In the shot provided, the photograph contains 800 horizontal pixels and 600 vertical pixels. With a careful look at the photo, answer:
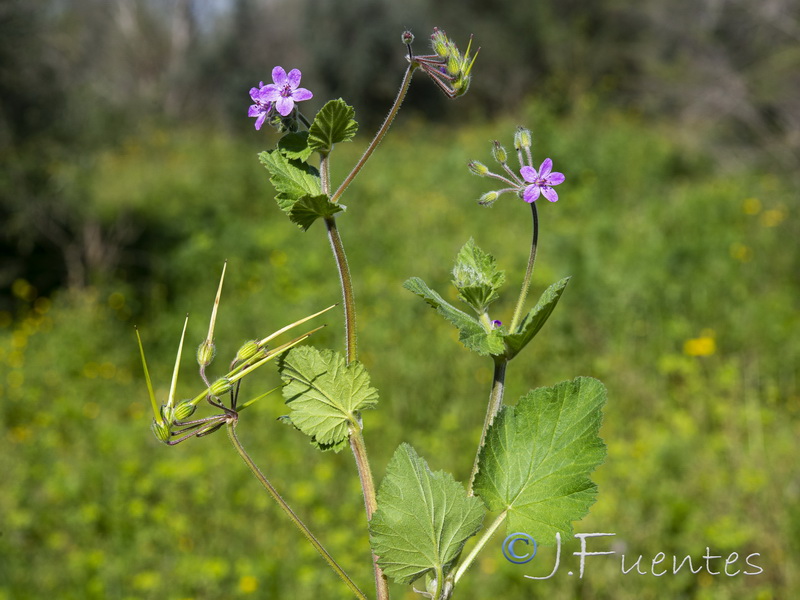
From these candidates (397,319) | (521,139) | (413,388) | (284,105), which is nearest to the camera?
(284,105)

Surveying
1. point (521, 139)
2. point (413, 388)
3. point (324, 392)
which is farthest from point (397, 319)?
point (324, 392)

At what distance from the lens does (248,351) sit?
493 mm

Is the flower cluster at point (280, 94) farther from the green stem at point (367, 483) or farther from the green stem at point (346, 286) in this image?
the green stem at point (367, 483)

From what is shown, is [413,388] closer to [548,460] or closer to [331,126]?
[548,460]

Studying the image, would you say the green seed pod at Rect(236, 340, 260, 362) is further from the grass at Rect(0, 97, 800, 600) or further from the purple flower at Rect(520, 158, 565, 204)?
the grass at Rect(0, 97, 800, 600)

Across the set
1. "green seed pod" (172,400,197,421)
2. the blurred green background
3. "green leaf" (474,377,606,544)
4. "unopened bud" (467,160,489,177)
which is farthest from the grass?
"green seed pod" (172,400,197,421)

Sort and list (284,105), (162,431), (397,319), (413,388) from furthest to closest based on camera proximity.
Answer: (397,319), (413,388), (284,105), (162,431)

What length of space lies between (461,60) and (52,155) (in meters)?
7.07

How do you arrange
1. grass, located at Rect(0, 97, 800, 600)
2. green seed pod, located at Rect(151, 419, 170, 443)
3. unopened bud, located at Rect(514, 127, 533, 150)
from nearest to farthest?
green seed pod, located at Rect(151, 419, 170, 443)
unopened bud, located at Rect(514, 127, 533, 150)
grass, located at Rect(0, 97, 800, 600)

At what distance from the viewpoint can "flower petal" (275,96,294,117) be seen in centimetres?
55

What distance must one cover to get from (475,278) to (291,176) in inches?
6.8

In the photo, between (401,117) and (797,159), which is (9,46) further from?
(401,117)

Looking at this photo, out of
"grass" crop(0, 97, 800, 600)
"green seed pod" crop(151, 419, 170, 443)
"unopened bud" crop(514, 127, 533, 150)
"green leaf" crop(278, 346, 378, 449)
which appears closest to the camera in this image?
"green seed pod" crop(151, 419, 170, 443)

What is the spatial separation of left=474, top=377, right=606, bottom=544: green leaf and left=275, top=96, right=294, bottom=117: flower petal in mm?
285
